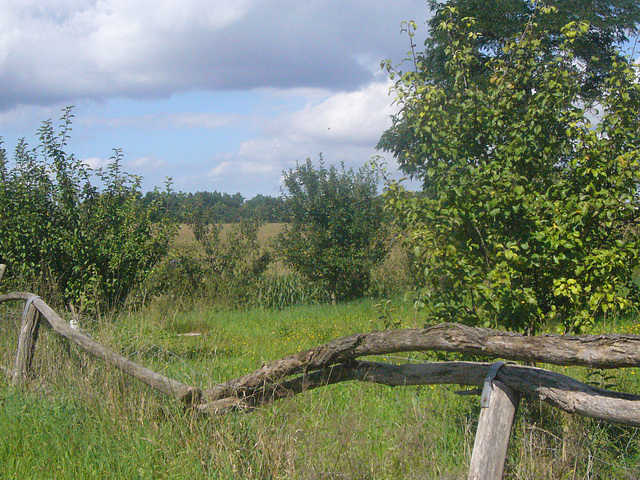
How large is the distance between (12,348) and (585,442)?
19.8 ft

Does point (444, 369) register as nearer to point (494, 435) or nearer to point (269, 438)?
point (494, 435)

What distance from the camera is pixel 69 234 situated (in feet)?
27.2

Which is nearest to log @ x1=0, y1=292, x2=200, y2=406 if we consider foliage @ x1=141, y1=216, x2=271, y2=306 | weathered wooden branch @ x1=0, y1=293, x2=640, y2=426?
weathered wooden branch @ x1=0, y1=293, x2=640, y2=426

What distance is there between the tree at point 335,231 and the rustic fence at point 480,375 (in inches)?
426

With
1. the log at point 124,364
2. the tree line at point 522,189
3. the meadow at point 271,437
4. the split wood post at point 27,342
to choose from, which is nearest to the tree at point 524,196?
the tree line at point 522,189

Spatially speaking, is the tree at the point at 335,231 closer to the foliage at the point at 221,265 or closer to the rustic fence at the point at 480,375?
the foliage at the point at 221,265

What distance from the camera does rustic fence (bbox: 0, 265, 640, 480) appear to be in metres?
2.80

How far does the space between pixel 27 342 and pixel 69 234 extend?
8.81 feet

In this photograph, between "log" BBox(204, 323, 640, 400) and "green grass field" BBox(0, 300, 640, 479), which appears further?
"green grass field" BBox(0, 300, 640, 479)

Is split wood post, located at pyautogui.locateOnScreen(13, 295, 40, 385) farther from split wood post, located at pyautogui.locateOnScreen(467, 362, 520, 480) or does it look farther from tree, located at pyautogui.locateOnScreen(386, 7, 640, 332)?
split wood post, located at pyautogui.locateOnScreen(467, 362, 520, 480)

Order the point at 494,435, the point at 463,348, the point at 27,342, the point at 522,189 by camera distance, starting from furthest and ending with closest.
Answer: the point at 27,342 < the point at 522,189 < the point at 463,348 < the point at 494,435

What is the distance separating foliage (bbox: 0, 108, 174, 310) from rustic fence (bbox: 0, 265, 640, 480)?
4.28m

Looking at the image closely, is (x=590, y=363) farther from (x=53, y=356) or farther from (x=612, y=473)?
(x=53, y=356)

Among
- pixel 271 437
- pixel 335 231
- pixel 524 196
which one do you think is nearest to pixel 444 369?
pixel 271 437
